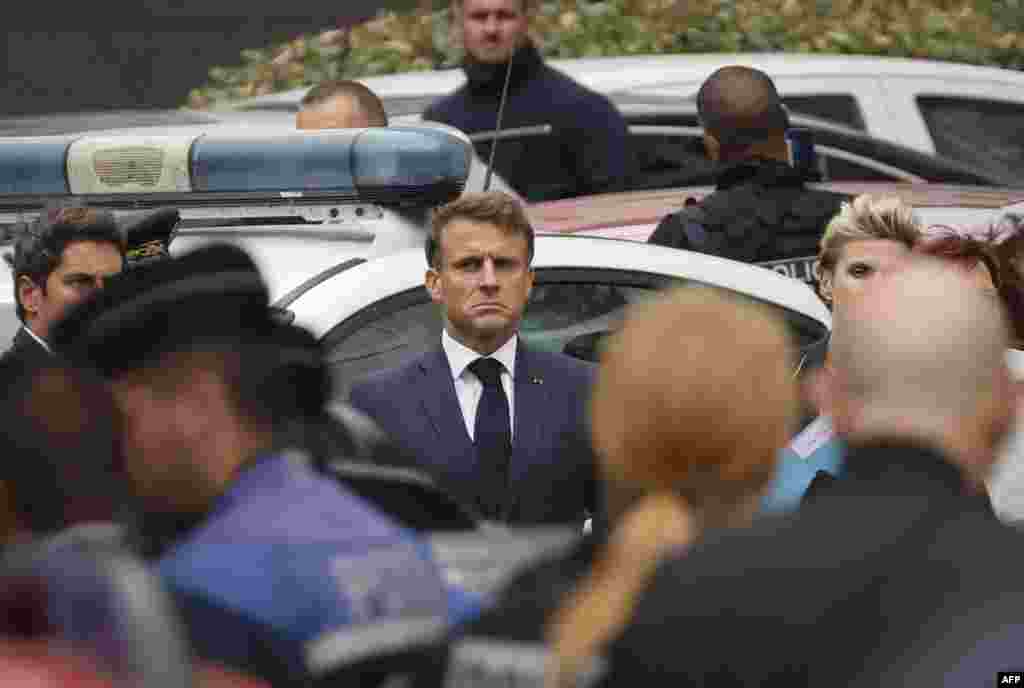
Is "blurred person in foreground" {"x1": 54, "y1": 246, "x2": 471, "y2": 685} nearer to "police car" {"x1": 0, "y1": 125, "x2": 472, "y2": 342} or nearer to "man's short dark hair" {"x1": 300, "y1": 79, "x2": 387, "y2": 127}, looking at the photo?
"police car" {"x1": 0, "y1": 125, "x2": 472, "y2": 342}

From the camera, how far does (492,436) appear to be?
552cm

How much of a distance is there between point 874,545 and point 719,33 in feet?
33.9

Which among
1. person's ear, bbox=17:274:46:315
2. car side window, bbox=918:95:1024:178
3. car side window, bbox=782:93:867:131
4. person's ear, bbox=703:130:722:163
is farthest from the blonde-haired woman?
car side window, bbox=918:95:1024:178

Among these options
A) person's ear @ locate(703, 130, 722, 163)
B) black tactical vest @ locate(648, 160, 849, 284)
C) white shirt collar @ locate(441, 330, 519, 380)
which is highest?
white shirt collar @ locate(441, 330, 519, 380)


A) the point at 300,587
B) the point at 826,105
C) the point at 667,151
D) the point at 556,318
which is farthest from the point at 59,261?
the point at 826,105

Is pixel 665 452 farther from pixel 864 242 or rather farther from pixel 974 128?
pixel 974 128

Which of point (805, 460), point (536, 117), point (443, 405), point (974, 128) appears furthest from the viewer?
point (974, 128)

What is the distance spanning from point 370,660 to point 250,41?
1172cm

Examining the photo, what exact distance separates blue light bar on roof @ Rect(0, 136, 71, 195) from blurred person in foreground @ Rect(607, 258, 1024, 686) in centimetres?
357

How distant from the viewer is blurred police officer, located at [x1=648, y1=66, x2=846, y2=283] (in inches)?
275

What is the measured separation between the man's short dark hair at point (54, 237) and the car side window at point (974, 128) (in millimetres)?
4927

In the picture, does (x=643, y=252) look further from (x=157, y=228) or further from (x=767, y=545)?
(x=767, y=545)

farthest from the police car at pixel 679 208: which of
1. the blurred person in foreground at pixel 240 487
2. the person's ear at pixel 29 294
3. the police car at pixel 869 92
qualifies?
the blurred person in foreground at pixel 240 487

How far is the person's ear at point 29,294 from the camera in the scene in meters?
5.79
